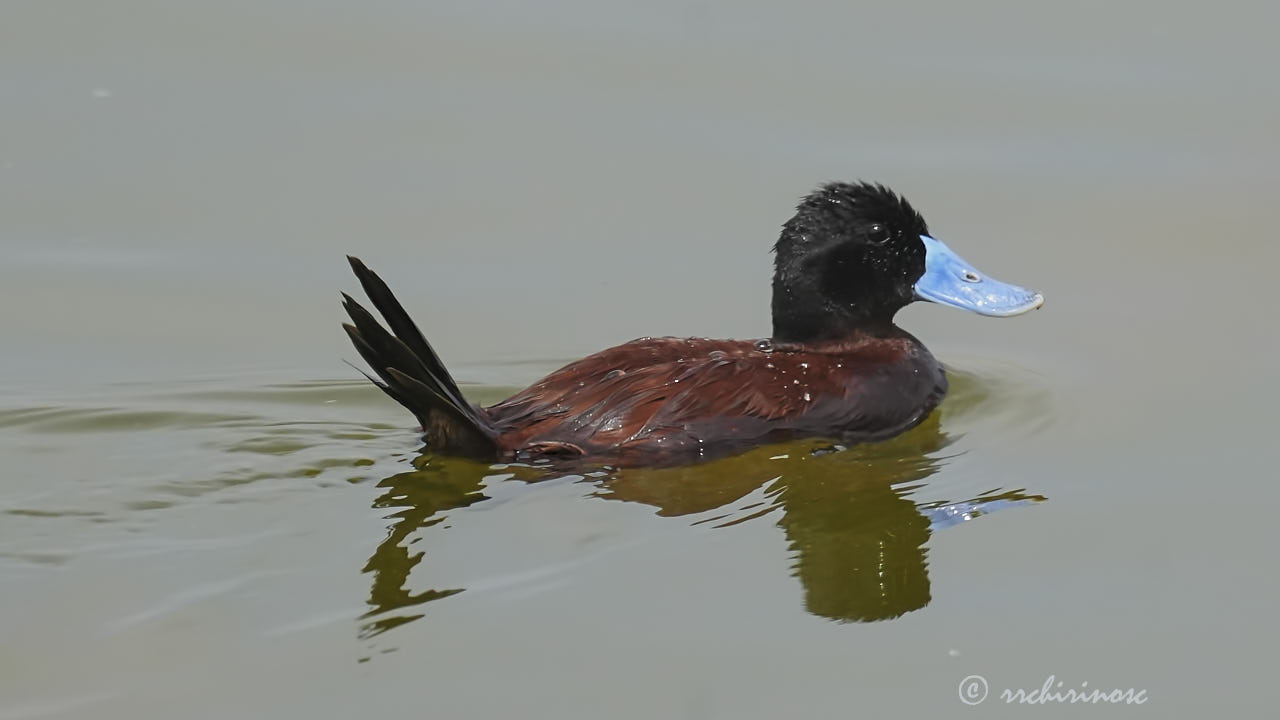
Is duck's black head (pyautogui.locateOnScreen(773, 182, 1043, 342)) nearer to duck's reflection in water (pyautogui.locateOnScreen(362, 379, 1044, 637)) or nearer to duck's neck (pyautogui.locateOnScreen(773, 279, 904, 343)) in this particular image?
duck's neck (pyautogui.locateOnScreen(773, 279, 904, 343))

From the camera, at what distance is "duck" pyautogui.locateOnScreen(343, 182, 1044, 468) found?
645 cm

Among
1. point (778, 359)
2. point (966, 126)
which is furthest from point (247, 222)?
point (966, 126)

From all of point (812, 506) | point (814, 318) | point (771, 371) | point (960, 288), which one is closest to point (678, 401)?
point (771, 371)

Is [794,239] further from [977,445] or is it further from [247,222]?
[247,222]

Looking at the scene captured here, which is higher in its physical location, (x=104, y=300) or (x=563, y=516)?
(x=104, y=300)

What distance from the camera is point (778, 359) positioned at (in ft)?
23.1

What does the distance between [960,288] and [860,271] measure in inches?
19.6

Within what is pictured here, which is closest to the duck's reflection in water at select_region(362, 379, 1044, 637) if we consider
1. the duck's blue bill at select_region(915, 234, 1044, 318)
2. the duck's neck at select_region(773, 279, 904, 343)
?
the duck's neck at select_region(773, 279, 904, 343)

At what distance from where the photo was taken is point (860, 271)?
24.3ft

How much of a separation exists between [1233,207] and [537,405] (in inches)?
162

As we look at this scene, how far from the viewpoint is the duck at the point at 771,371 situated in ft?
21.2

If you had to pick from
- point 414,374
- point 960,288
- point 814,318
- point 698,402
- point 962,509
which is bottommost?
point 962,509

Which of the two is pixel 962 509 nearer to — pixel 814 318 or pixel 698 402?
pixel 698 402

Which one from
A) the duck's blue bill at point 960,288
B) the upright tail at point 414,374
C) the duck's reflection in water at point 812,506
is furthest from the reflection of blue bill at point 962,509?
the upright tail at point 414,374
